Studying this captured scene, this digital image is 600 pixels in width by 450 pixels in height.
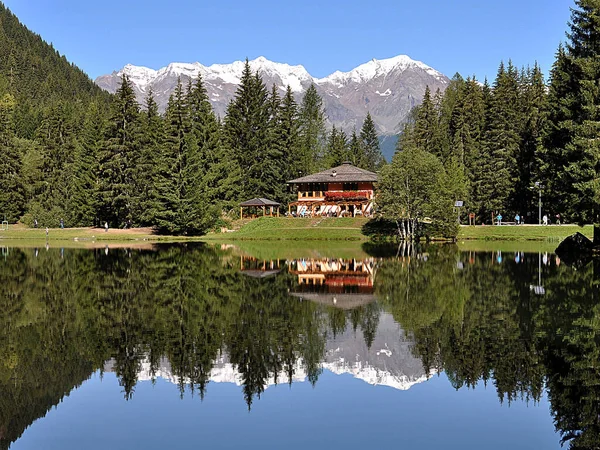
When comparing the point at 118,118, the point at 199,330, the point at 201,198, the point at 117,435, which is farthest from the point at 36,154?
the point at 117,435

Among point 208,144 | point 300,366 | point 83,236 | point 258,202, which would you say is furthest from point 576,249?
point 208,144

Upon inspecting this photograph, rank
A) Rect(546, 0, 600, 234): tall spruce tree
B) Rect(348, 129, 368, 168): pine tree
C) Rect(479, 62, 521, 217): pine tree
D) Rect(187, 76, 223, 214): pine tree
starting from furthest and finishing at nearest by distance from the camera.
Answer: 1. Rect(348, 129, 368, 168): pine tree
2. Rect(187, 76, 223, 214): pine tree
3. Rect(479, 62, 521, 217): pine tree
4. Rect(546, 0, 600, 234): tall spruce tree

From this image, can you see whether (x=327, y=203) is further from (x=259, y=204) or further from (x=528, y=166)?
(x=528, y=166)

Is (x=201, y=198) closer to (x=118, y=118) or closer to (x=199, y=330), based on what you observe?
(x=118, y=118)

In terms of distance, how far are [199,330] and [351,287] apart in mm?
12338

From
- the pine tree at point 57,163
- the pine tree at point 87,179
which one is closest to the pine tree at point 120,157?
the pine tree at point 87,179

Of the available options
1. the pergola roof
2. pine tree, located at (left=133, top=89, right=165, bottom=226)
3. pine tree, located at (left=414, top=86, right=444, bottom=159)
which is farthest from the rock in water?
pine tree, located at (left=414, top=86, right=444, bottom=159)

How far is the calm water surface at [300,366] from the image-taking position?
11.1m

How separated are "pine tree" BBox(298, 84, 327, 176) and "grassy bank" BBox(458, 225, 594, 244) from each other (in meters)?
32.3

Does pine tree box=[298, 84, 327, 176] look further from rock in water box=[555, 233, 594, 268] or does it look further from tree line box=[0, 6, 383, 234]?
rock in water box=[555, 233, 594, 268]

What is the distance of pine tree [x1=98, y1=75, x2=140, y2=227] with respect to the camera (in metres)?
76.3

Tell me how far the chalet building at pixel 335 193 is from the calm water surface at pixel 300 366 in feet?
192

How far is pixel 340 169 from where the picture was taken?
9294 cm

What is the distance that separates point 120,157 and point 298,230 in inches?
847
